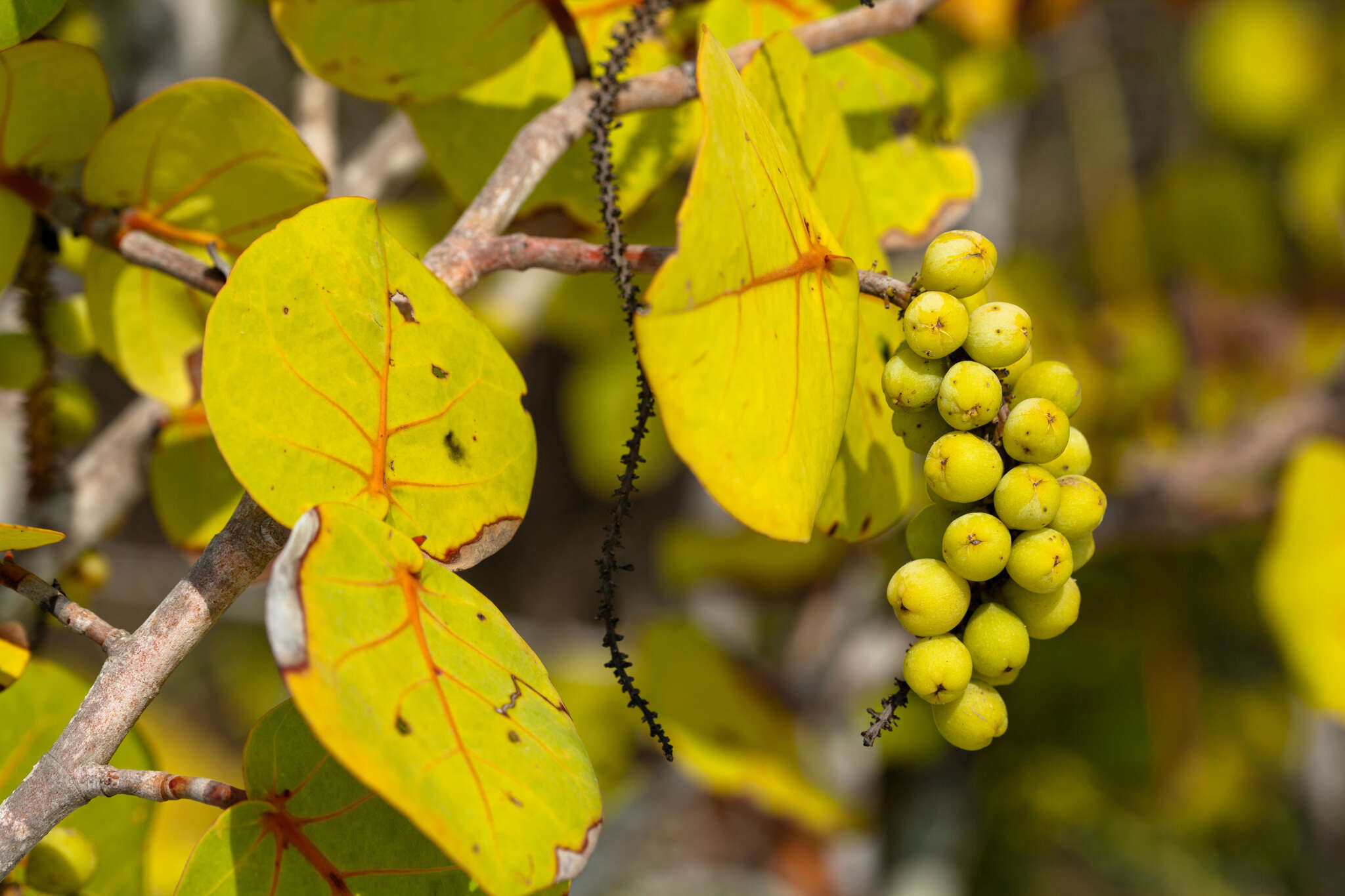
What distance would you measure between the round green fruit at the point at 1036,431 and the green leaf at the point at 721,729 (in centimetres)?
53

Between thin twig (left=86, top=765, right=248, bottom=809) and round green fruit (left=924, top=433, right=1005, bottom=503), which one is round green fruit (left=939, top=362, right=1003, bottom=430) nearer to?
round green fruit (left=924, top=433, right=1005, bottom=503)

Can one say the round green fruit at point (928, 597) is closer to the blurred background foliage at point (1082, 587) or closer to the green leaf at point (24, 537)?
the green leaf at point (24, 537)

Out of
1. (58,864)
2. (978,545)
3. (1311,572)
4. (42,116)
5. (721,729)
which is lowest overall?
(721,729)

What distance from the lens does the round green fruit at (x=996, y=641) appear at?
1.02 ft

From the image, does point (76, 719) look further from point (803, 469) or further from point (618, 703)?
point (618, 703)

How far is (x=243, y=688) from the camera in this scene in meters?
1.65

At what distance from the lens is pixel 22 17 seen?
0.33 meters

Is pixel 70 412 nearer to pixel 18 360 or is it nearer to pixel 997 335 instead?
pixel 18 360

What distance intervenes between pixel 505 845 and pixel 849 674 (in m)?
0.85

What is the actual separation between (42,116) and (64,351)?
0.17m

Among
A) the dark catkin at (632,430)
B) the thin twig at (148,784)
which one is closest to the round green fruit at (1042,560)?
the dark catkin at (632,430)

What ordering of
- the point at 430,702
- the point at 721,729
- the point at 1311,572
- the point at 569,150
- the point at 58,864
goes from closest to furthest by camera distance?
the point at 430,702, the point at 58,864, the point at 569,150, the point at 1311,572, the point at 721,729

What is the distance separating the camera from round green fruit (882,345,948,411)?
313mm

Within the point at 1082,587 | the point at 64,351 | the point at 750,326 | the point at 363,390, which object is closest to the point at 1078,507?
the point at 750,326
